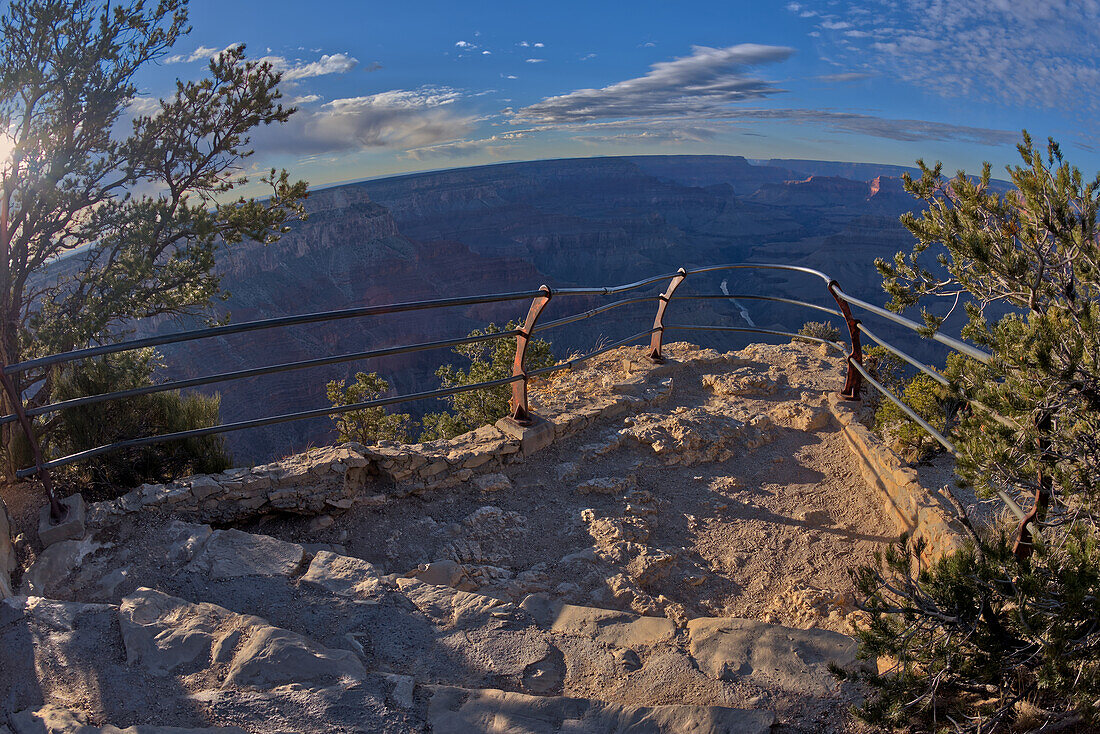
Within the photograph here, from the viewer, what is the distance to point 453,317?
5119 cm

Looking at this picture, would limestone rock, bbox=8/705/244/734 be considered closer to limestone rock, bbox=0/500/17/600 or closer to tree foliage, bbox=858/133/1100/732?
limestone rock, bbox=0/500/17/600

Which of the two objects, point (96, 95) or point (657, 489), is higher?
point (96, 95)

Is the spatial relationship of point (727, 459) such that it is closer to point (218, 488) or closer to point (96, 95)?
point (218, 488)

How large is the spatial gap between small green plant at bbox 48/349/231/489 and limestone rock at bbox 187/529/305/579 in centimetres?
112

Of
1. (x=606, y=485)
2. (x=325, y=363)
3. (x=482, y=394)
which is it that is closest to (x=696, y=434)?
(x=606, y=485)

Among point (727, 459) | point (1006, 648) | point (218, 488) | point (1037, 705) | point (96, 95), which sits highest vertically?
point (96, 95)

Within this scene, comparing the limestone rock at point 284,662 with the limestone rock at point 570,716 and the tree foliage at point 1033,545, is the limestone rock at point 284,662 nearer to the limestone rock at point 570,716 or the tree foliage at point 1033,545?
the limestone rock at point 570,716

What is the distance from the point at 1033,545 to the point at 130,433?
14.7ft

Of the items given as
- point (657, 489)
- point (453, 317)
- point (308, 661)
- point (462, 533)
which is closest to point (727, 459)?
point (657, 489)

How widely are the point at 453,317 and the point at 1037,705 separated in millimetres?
50579

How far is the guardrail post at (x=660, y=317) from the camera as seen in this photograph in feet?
16.4

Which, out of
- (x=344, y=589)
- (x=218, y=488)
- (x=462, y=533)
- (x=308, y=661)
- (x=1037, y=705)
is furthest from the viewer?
(x=462, y=533)

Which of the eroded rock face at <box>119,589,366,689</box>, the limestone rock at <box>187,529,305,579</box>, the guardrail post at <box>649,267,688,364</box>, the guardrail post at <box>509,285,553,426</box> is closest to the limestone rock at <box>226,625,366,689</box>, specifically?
the eroded rock face at <box>119,589,366,689</box>

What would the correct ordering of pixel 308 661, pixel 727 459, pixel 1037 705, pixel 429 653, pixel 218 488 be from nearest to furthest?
pixel 1037 705 → pixel 308 661 → pixel 429 653 → pixel 218 488 → pixel 727 459
